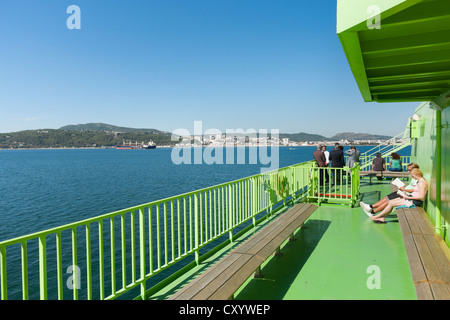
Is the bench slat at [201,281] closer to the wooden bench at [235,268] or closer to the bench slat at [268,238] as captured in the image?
the wooden bench at [235,268]

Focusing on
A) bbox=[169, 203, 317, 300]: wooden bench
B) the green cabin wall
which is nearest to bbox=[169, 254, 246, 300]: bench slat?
bbox=[169, 203, 317, 300]: wooden bench

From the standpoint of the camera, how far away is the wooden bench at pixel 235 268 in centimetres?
275

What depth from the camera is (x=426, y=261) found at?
327 centimetres

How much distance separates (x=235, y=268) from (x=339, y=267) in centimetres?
196

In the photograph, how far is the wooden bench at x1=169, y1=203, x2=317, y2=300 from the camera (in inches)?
108

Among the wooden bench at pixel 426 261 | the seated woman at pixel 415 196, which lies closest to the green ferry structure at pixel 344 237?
the wooden bench at pixel 426 261

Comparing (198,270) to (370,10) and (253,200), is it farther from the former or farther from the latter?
(370,10)

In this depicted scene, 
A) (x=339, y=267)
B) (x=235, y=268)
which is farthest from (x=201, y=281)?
(x=339, y=267)

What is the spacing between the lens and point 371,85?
4242 millimetres

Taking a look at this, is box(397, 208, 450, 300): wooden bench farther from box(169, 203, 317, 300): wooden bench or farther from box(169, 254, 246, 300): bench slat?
box(169, 254, 246, 300): bench slat

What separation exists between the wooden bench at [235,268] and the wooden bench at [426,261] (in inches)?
63.0

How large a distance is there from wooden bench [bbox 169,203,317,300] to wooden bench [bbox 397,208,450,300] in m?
1.60

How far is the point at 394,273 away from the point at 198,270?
2813 millimetres
